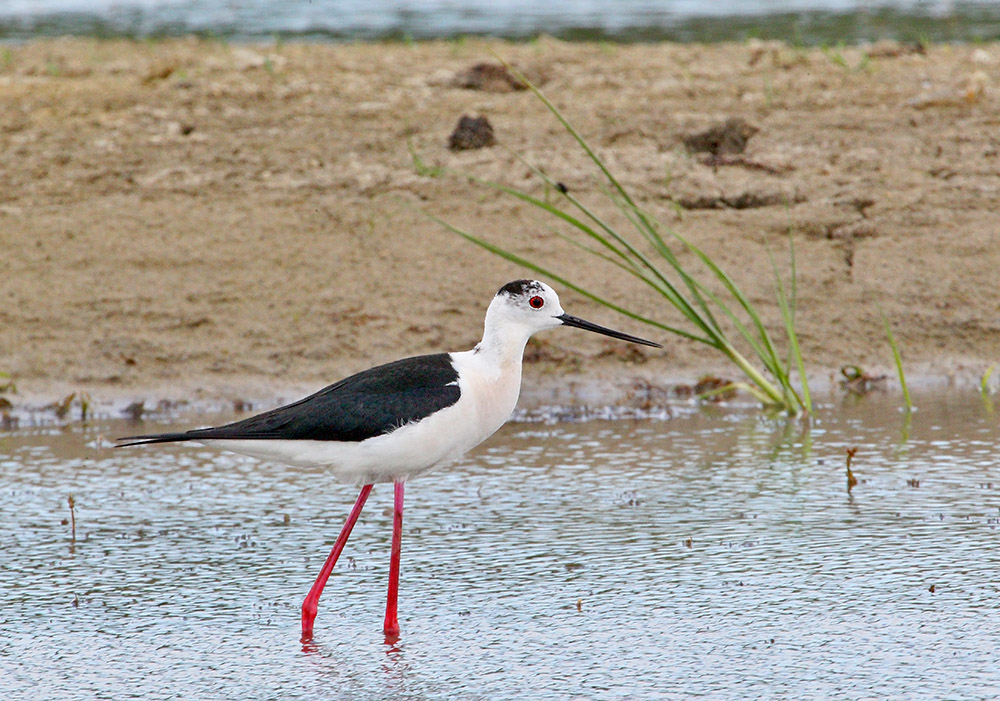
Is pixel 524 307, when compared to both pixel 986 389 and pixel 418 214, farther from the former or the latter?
pixel 418 214

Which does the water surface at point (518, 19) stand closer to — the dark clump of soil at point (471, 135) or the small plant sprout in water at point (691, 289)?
the dark clump of soil at point (471, 135)

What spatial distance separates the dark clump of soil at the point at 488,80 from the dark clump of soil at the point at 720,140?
4.85 feet

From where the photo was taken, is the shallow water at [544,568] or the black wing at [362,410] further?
the black wing at [362,410]

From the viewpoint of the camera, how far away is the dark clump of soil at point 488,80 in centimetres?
938

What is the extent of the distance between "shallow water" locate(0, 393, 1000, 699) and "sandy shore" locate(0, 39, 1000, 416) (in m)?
0.93

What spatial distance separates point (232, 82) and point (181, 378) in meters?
3.14

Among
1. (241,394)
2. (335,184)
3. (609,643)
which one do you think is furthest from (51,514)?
(335,184)

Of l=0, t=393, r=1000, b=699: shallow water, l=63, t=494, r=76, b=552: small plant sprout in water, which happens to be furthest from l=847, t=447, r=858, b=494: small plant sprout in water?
l=63, t=494, r=76, b=552: small plant sprout in water

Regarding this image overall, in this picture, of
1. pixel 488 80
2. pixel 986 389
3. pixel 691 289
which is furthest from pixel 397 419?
pixel 488 80

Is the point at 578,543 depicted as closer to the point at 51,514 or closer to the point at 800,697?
the point at 800,697

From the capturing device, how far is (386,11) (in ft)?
58.6

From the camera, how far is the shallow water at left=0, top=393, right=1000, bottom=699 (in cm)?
356

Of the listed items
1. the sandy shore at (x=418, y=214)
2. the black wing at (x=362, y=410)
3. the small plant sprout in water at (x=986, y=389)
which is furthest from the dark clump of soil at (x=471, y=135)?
the black wing at (x=362, y=410)

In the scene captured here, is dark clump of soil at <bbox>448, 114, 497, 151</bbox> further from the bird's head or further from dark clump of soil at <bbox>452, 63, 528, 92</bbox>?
the bird's head
